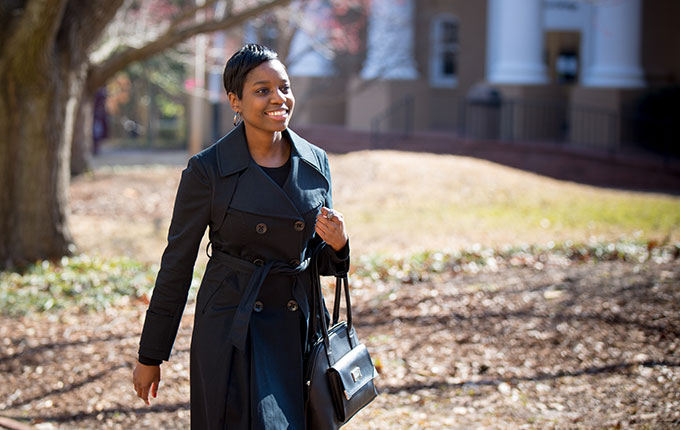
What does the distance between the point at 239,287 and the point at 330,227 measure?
1.22 ft

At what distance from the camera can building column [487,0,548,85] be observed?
2059 cm

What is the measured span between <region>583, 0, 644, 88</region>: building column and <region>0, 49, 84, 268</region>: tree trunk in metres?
14.1

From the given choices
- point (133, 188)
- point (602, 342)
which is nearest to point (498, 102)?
point (133, 188)

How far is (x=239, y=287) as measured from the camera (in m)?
2.93

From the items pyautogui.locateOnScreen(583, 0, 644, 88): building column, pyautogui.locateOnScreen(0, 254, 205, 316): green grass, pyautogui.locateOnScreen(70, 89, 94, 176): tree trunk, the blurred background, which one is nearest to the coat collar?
the blurred background

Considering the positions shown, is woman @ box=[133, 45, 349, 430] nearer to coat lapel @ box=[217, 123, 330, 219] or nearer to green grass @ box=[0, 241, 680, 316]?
coat lapel @ box=[217, 123, 330, 219]

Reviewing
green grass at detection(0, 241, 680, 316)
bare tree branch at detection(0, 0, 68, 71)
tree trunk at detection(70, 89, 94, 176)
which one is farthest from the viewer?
tree trunk at detection(70, 89, 94, 176)

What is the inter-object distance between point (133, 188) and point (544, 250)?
8.57 m

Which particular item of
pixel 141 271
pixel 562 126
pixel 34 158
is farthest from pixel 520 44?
pixel 34 158

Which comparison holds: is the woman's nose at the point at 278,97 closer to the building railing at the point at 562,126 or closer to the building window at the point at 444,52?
the building railing at the point at 562,126

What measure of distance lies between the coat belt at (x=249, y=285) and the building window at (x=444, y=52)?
22795 mm

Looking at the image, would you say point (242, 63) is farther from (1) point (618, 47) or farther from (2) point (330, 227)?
(1) point (618, 47)

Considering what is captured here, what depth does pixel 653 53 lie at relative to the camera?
880 inches

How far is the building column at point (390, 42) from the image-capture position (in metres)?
23.3
